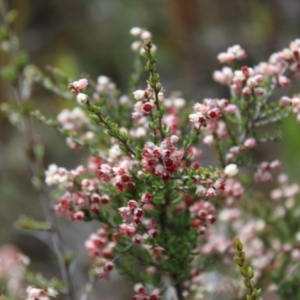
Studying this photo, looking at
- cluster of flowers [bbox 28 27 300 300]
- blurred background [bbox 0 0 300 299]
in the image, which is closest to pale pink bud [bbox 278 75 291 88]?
cluster of flowers [bbox 28 27 300 300]

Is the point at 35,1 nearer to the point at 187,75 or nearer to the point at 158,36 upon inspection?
the point at 158,36

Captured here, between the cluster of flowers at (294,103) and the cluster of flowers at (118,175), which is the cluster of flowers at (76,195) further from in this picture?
the cluster of flowers at (294,103)

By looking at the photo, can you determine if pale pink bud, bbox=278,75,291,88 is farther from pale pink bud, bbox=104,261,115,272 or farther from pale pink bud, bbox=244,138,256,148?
pale pink bud, bbox=104,261,115,272

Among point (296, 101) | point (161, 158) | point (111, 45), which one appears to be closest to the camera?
point (161, 158)

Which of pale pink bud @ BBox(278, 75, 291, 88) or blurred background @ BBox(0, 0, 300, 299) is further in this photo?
blurred background @ BBox(0, 0, 300, 299)

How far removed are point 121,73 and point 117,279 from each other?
163cm

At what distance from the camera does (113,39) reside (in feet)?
11.5

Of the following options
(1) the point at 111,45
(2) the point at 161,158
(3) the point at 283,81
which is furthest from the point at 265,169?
(1) the point at 111,45

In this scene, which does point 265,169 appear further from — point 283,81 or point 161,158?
point 161,158

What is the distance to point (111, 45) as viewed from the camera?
352 cm

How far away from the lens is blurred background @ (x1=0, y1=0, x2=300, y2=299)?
8.55ft

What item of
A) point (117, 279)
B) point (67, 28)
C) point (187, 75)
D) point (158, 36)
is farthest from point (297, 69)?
point (67, 28)

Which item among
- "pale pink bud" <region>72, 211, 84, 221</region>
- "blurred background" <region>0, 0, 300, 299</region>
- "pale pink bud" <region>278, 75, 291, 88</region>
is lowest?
"pale pink bud" <region>72, 211, 84, 221</region>

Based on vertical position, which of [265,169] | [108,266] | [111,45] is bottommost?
[108,266]
